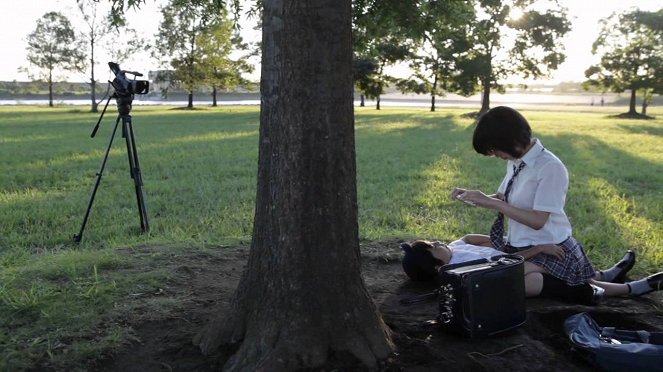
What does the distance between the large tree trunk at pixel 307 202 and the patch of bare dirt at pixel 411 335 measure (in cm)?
16

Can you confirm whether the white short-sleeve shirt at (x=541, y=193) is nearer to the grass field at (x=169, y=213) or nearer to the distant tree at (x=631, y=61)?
the grass field at (x=169, y=213)

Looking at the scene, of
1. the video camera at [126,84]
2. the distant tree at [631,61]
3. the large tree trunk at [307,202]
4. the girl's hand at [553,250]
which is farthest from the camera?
the distant tree at [631,61]

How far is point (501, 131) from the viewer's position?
3.30 meters

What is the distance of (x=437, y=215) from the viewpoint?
6.48 m

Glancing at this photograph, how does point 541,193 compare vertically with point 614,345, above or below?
above

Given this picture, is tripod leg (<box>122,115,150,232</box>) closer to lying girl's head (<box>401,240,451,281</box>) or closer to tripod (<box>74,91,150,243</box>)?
tripod (<box>74,91,150,243</box>)

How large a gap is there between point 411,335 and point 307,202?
897mm

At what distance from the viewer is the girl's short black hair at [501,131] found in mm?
3305

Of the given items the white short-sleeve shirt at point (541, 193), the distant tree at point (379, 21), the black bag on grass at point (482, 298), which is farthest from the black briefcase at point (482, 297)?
the distant tree at point (379, 21)

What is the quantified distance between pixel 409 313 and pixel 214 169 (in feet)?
22.7

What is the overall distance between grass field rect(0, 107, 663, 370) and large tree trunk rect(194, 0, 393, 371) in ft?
2.87

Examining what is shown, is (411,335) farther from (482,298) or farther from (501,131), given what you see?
(501,131)

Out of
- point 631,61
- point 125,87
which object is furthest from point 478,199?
point 631,61

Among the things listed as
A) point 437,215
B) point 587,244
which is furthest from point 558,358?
point 437,215
